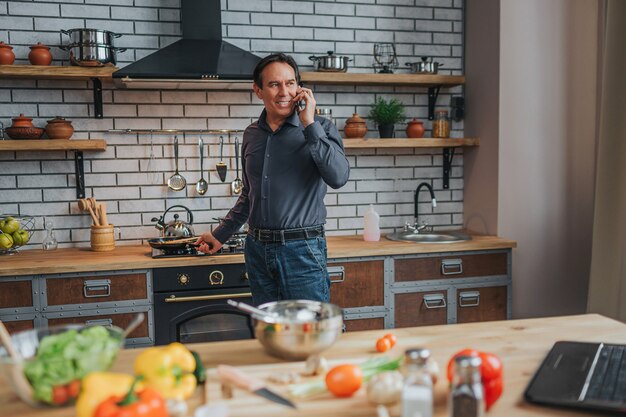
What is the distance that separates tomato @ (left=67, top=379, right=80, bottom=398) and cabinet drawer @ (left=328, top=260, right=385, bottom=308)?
2166 millimetres

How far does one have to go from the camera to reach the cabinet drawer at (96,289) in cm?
298

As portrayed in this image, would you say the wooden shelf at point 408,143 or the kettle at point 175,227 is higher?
the wooden shelf at point 408,143

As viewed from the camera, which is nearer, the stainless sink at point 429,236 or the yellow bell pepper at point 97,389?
the yellow bell pepper at point 97,389

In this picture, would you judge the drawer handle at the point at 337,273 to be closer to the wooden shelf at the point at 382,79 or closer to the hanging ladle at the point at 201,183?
the hanging ladle at the point at 201,183

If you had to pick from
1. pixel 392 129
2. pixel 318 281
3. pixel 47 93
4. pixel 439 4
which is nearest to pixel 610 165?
pixel 392 129

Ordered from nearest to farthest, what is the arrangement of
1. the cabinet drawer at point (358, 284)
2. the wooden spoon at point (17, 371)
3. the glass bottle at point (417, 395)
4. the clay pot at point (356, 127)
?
the glass bottle at point (417, 395) < the wooden spoon at point (17, 371) < the cabinet drawer at point (358, 284) < the clay pot at point (356, 127)

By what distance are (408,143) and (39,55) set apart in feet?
7.41

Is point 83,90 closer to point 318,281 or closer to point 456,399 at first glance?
point 318,281

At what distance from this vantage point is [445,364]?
58.7 inches

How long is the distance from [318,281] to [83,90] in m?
2.00

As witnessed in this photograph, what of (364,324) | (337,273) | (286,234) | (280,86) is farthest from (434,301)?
(280,86)

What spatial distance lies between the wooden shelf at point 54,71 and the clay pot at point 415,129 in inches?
74.8

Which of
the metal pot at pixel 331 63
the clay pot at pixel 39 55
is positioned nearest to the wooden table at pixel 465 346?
the metal pot at pixel 331 63

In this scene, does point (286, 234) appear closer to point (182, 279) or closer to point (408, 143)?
point (182, 279)
